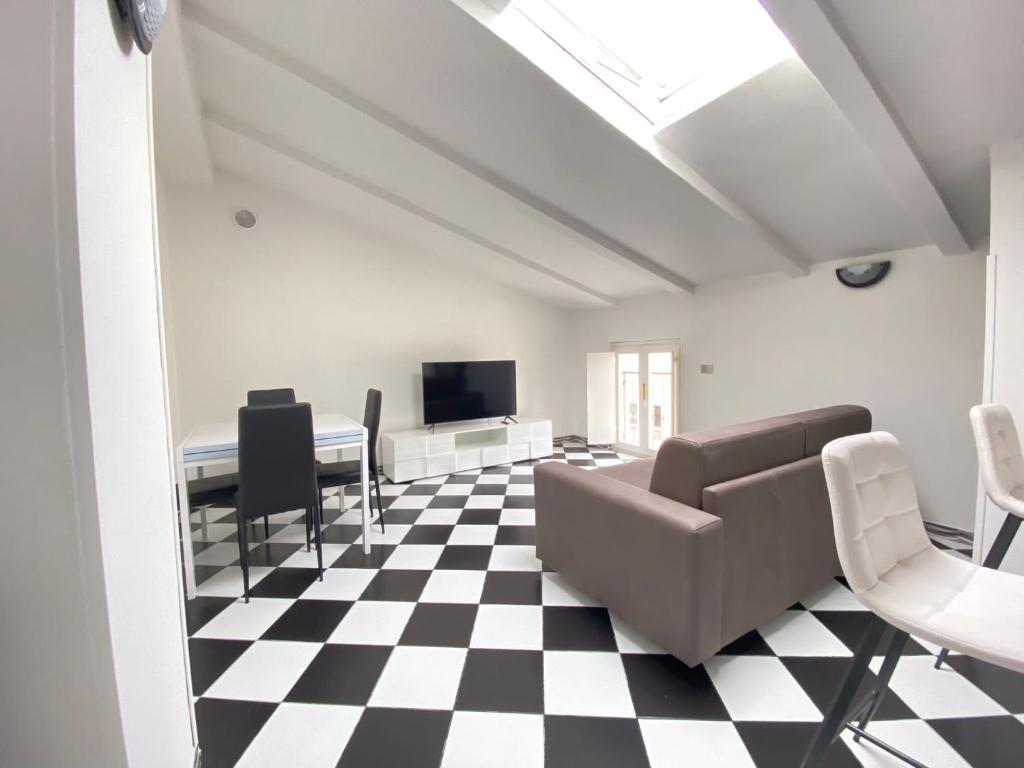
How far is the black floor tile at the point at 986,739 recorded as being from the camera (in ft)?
3.79


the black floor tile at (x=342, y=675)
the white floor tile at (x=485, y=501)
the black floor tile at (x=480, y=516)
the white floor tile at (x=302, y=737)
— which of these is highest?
the white floor tile at (x=485, y=501)

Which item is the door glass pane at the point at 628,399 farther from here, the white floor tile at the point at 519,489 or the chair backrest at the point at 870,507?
the chair backrest at the point at 870,507

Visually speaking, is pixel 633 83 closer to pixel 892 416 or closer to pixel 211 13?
pixel 211 13

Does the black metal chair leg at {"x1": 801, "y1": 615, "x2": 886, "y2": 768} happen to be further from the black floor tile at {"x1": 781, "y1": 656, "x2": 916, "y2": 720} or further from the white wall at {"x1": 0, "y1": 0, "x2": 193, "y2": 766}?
the white wall at {"x1": 0, "y1": 0, "x2": 193, "y2": 766}

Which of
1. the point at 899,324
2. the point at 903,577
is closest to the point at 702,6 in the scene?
the point at 903,577

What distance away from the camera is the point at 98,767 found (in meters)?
0.63

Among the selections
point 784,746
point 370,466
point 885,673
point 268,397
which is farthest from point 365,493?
point 885,673

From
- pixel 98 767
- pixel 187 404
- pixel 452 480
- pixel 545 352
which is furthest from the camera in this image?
pixel 545 352

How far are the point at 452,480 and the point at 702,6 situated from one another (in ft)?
11.6

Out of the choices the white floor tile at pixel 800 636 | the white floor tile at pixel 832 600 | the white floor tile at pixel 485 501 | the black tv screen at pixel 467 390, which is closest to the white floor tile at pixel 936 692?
the white floor tile at pixel 800 636

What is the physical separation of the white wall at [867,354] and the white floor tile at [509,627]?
2649mm

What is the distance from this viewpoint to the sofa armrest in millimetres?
1406

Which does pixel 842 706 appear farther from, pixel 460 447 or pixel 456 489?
pixel 460 447

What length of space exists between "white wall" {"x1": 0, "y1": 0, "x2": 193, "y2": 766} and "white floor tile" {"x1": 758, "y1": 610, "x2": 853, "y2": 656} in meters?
1.98
